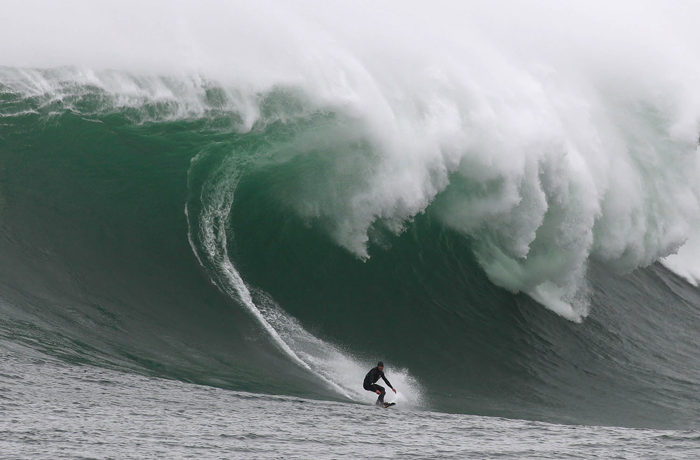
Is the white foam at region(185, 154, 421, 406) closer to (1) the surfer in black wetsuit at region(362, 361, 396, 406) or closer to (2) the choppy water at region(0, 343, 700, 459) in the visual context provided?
(1) the surfer in black wetsuit at region(362, 361, 396, 406)

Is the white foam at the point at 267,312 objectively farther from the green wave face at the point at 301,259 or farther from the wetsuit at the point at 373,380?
the wetsuit at the point at 373,380

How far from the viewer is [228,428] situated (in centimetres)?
1121

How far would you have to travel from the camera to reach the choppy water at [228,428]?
10.3m

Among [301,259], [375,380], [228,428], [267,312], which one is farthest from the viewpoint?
[301,259]

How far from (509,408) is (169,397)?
503 centimetres

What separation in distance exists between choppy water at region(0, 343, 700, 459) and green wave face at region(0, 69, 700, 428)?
0.78 meters

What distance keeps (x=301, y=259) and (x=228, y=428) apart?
574 centimetres

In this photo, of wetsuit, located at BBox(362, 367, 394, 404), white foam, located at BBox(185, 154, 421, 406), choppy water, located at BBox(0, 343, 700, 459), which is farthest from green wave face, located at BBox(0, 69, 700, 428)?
choppy water, located at BBox(0, 343, 700, 459)

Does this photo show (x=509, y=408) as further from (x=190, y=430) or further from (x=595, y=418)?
(x=190, y=430)

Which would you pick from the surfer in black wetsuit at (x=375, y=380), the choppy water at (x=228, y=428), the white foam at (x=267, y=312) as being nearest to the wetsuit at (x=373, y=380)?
the surfer in black wetsuit at (x=375, y=380)

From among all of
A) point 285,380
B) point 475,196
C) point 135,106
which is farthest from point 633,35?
point 285,380

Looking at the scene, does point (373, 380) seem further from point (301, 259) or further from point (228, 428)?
point (301, 259)

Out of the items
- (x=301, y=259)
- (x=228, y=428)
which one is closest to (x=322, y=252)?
(x=301, y=259)

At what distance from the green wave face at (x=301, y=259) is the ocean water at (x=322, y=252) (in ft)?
0.15
